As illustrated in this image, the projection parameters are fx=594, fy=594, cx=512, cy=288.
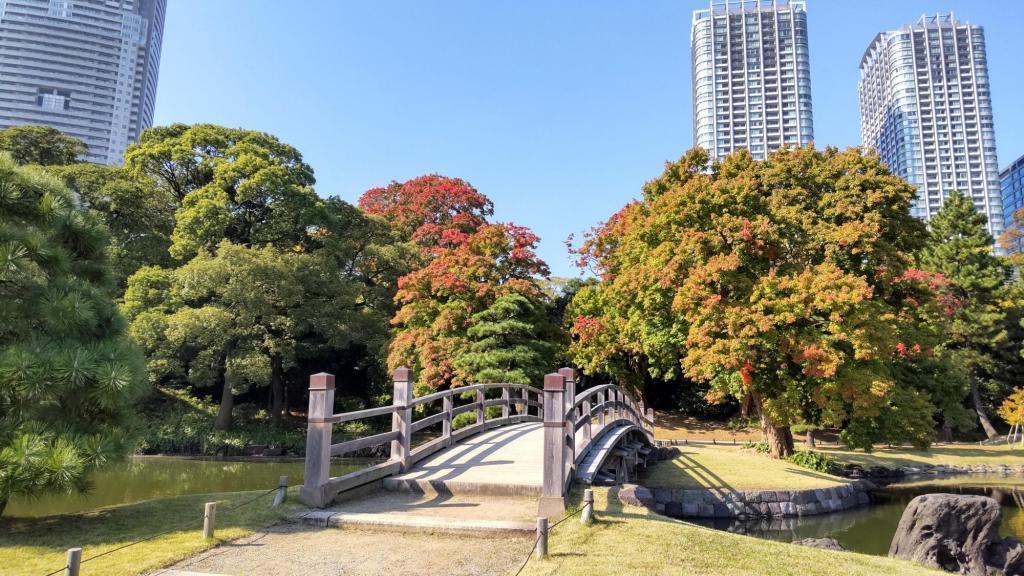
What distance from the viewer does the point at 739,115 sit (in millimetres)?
99875

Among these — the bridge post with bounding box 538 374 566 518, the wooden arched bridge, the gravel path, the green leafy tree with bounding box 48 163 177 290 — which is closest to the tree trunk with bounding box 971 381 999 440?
the wooden arched bridge

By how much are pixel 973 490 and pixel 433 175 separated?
23386 millimetres

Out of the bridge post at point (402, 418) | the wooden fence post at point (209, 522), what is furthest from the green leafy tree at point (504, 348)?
the wooden fence post at point (209, 522)

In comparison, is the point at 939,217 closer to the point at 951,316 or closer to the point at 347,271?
the point at 951,316

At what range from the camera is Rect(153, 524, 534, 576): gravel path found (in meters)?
4.45

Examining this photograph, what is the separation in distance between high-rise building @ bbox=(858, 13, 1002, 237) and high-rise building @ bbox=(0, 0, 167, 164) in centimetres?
12892

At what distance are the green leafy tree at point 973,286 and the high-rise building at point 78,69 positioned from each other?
10630 centimetres

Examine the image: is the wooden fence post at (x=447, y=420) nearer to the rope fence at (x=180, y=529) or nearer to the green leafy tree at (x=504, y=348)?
the rope fence at (x=180, y=529)

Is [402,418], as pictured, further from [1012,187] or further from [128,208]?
[1012,187]

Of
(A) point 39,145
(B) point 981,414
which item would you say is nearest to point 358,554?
(A) point 39,145

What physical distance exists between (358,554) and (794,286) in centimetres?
1164

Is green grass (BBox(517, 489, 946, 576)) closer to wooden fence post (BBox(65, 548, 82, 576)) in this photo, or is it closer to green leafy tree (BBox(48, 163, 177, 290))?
wooden fence post (BBox(65, 548, 82, 576))

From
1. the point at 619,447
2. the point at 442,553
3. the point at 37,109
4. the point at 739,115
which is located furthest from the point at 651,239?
the point at 37,109

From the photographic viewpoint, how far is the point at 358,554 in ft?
15.9
